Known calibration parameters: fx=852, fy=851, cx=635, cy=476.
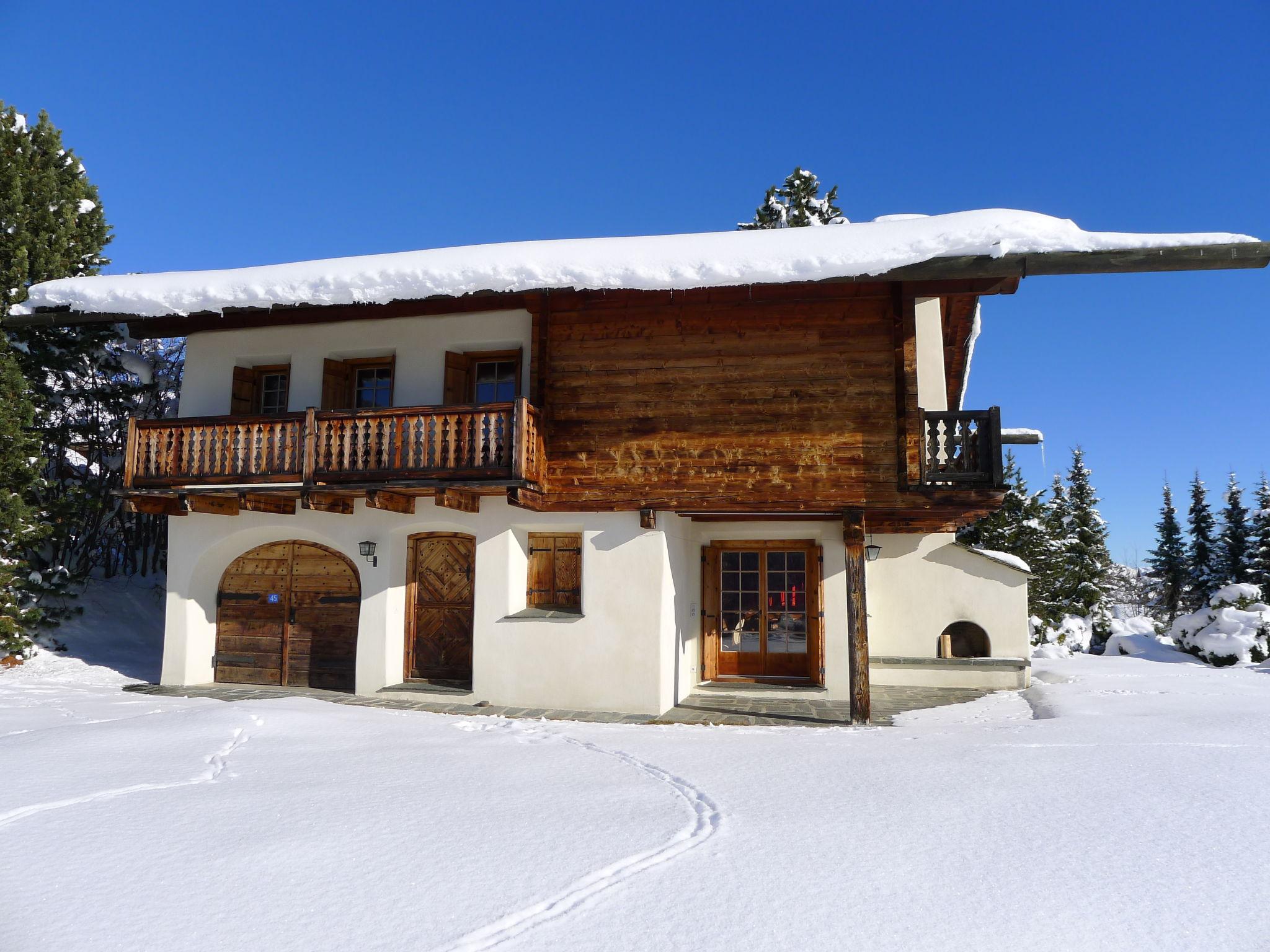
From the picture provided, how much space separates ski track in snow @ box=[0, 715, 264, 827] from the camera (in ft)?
14.7

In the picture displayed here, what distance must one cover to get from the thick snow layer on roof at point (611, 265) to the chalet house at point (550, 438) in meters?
0.04

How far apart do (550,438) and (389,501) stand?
2168 mm

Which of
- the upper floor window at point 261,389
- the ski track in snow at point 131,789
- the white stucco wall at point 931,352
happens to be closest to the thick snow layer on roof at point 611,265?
the upper floor window at point 261,389

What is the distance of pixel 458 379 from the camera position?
1141cm

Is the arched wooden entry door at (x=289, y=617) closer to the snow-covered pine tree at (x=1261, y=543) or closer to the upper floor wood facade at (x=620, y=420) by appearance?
the upper floor wood facade at (x=620, y=420)

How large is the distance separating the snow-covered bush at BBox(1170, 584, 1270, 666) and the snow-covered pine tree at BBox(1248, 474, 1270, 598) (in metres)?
11.3

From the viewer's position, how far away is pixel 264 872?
3705 mm

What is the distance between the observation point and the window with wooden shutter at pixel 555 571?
11.0 meters

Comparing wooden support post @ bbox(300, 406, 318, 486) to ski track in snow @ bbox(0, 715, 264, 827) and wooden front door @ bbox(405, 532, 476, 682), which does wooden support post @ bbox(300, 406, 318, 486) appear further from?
ski track in snow @ bbox(0, 715, 264, 827)

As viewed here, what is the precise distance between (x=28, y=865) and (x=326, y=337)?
29.7 feet

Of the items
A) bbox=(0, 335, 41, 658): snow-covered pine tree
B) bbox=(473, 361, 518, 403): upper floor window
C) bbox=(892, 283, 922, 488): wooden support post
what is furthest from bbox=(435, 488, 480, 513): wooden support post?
bbox=(0, 335, 41, 658): snow-covered pine tree

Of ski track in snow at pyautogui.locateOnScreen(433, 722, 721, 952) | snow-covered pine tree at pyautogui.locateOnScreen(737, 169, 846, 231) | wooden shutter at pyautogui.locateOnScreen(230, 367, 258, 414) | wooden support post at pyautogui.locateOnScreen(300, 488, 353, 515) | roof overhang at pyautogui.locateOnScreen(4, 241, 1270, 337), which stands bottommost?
ski track in snow at pyautogui.locateOnScreen(433, 722, 721, 952)

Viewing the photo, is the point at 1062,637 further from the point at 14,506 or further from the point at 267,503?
the point at 14,506

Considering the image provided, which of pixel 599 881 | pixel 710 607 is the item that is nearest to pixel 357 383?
pixel 710 607
